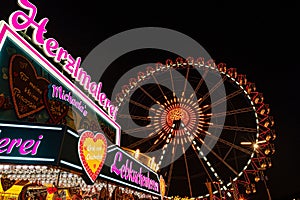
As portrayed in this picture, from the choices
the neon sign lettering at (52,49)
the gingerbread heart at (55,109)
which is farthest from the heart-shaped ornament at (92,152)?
the neon sign lettering at (52,49)

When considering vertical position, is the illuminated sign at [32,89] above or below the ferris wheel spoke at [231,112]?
below

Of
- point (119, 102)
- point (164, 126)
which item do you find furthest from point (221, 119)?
point (119, 102)

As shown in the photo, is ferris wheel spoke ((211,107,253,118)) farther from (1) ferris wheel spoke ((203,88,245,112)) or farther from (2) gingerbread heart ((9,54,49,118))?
(2) gingerbread heart ((9,54,49,118))

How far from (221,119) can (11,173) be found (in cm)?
1555

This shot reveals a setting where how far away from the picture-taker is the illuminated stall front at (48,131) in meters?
6.41

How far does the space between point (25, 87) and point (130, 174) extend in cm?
507

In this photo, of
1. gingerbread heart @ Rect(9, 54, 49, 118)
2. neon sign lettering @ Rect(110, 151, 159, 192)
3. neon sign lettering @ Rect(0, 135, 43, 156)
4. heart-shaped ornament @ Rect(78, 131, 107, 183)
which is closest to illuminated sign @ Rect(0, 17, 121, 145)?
gingerbread heart @ Rect(9, 54, 49, 118)

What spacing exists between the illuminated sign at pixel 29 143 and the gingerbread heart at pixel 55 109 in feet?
14.5

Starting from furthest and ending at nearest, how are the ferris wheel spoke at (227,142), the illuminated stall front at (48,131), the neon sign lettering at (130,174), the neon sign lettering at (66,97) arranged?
1. the ferris wheel spoke at (227,142)
2. the neon sign lettering at (66,97)
3. the neon sign lettering at (130,174)
4. the illuminated stall front at (48,131)

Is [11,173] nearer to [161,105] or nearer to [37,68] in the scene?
[37,68]

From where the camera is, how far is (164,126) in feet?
67.6

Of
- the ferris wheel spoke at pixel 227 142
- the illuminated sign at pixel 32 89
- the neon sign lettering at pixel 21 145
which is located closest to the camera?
the neon sign lettering at pixel 21 145

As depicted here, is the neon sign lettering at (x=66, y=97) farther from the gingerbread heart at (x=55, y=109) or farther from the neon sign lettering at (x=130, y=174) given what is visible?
the neon sign lettering at (x=130, y=174)

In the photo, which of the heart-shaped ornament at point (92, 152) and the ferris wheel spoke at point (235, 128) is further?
the ferris wheel spoke at point (235, 128)
